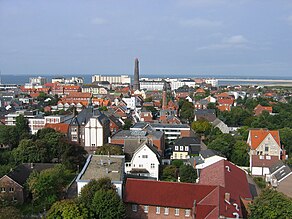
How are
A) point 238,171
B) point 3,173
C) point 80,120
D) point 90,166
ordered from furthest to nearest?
point 80,120 → point 3,173 → point 238,171 → point 90,166

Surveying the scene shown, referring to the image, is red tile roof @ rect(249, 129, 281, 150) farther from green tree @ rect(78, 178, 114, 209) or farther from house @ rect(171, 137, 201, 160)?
green tree @ rect(78, 178, 114, 209)

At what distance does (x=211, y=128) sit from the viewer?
5403 cm

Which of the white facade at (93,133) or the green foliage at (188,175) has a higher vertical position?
the white facade at (93,133)

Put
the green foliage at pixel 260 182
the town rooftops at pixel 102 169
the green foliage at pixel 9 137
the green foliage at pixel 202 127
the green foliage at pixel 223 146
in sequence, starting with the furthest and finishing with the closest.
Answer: the green foliage at pixel 202 127 → the green foliage at pixel 9 137 → the green foliage at pixel 223 146 → the green foliage at pixel 260 182 → the town rooftops at pixel 102 169

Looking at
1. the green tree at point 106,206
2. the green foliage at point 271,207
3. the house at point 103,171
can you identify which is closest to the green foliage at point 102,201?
the green tree at point 106,206

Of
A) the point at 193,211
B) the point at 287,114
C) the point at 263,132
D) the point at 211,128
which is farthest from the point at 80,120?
the point at 287,114

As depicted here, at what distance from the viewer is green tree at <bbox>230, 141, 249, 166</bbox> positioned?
3966cm

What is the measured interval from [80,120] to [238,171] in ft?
87.4

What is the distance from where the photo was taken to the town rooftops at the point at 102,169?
24141mm

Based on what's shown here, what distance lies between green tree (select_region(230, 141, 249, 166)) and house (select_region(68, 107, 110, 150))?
58.0 feet

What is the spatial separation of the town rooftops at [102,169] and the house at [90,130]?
18.3 meters

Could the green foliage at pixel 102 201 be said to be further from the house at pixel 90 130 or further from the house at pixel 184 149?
the house at pixel 90 130

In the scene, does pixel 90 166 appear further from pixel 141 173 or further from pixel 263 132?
A: pixel 263 132

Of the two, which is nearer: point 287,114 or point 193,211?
point 193,211
